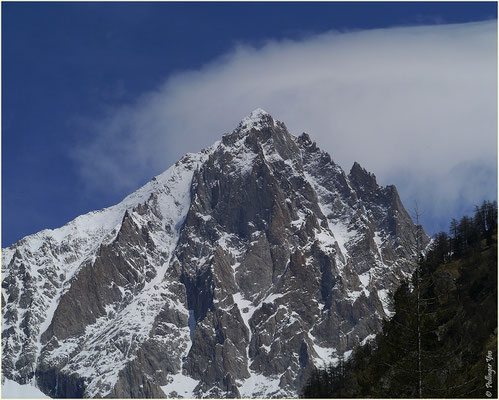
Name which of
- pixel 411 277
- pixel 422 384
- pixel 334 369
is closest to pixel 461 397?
pixel 422 384

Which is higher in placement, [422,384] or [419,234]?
[419,234]

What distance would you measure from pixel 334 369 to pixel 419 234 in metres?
132

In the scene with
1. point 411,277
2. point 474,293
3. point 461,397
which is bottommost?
point 461,397

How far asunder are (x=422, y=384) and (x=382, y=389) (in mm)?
3417

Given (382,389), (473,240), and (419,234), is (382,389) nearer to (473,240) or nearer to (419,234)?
(419,234)

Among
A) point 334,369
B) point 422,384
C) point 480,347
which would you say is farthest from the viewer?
point 334,369

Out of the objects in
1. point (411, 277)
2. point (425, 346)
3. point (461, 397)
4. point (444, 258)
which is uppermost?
point (444, 258)

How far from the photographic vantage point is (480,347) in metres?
96.8

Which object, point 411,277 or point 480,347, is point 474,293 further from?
point 411,277

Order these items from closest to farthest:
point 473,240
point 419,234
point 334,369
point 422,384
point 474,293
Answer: point 422,384
point 419,234
point 474,293
point 473,240
point 334,369

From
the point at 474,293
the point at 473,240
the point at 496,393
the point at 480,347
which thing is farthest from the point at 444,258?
the point at 496,393

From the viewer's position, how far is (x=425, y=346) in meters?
59.9

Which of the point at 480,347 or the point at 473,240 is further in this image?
the point at 473,240

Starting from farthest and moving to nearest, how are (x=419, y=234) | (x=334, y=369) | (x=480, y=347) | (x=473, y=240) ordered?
(x=334, y=369), (x=473, y=240), (x=480, y=347), (x=419, y=234)
